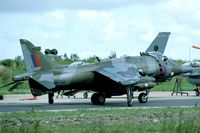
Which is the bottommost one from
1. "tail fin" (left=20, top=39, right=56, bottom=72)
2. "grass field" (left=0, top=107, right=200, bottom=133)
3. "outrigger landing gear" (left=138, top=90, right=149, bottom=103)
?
"grass field" (left=0, top=107, right=200, bottom=133)

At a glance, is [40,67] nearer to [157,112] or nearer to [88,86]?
[88,86]

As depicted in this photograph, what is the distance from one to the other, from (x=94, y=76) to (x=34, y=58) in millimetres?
3529

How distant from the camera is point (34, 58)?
112ft

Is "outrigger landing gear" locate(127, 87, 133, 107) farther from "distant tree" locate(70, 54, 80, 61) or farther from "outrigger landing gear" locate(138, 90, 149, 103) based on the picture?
"distant tree" locate(70, 54, 80, 61)

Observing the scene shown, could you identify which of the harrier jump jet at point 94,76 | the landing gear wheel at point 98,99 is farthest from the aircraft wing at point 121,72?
the landing gear wheel at point 98,99

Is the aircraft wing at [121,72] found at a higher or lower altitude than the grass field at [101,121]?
higher

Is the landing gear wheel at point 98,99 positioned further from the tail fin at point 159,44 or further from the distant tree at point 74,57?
the distant tree at point 74,57

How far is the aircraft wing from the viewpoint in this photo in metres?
33.4

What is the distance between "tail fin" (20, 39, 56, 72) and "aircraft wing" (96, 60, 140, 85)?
2.94 m

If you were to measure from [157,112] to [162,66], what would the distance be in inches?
461

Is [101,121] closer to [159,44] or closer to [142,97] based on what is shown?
[142,97]

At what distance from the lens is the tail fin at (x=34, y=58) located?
112 ft

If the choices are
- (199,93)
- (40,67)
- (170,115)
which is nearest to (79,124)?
(170,115)

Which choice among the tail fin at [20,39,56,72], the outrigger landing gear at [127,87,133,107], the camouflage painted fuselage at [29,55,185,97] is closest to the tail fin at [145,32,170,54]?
the camouflage painted fuselage at [29,55,185,97]
